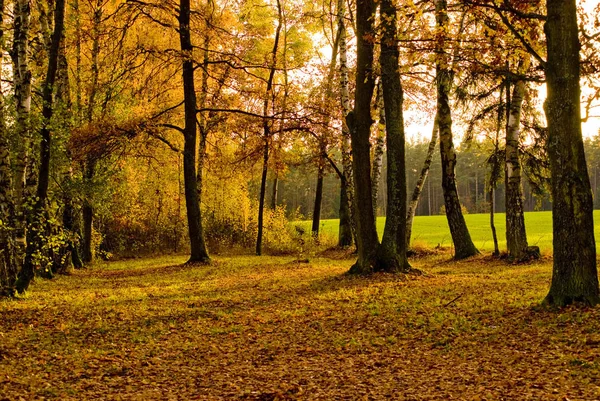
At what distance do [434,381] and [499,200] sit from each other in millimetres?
85023

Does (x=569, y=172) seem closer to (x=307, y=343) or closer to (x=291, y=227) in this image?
(x=307, y=343)

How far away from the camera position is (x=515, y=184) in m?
14.7

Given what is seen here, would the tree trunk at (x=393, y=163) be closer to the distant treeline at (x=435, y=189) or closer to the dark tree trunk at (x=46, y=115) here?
the dark tree trunk at (x=46, y=115)

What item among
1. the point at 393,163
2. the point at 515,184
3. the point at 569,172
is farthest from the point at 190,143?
the point at 569,172

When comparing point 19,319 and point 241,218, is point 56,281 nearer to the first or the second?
point 19,319

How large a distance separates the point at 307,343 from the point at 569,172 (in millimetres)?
4418

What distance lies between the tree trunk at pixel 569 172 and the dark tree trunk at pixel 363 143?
5.44 m

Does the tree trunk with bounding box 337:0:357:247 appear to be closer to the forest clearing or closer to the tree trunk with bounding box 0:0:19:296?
the forest clearing

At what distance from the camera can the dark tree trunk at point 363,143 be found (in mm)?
12102

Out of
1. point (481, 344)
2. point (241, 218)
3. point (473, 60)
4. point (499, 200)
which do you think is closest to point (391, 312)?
point (481, 344)

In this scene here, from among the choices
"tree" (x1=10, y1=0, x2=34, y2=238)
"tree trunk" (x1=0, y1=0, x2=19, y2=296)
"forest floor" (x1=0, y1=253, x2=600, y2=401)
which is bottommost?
"forest floor" (x1=0, y1=253, x2=600, y2=401)

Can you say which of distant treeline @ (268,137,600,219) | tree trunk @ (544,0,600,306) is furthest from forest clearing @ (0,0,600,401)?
distant treeline @ (268,137,600,219)

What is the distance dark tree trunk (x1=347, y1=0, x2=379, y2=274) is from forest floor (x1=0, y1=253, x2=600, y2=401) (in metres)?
1.12

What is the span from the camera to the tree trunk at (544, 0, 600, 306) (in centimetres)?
688
